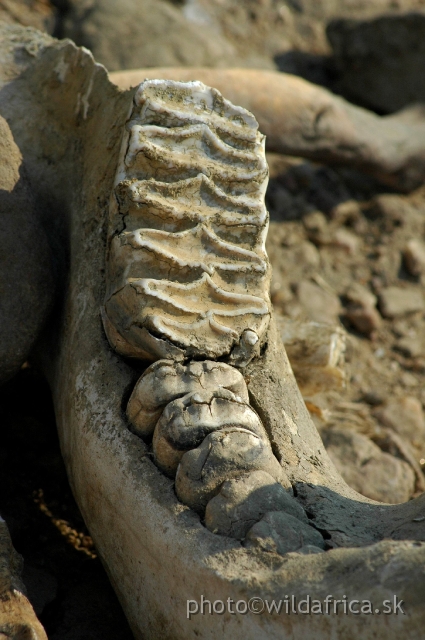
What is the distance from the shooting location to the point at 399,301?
2.93 m

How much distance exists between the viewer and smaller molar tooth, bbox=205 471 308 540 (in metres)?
1.12

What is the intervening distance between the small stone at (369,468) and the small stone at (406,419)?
0.20m

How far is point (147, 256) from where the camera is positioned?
137 centimetres

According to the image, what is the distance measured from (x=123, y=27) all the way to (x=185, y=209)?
84.2 inches

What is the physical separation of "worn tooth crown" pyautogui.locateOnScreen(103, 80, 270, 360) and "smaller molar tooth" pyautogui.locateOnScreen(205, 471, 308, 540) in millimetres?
285

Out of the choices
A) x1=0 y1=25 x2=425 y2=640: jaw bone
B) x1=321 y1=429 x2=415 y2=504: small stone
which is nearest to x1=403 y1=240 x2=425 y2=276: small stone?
x1=321 y1=429 x2=415 y2=504: small stone

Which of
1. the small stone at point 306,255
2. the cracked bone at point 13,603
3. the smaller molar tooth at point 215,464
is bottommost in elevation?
the cracked bone at point 13,603

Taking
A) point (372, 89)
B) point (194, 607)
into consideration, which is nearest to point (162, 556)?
point (194, 607)

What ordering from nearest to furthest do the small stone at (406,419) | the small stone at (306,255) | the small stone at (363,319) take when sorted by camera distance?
the small stone at (406,419) < the small stone at (363,319) < the small stone at (306,255)

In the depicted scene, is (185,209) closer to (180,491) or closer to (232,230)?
(232,230)

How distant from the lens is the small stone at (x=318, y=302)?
9.09 ft

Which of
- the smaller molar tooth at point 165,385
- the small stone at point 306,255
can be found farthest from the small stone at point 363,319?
the smaller molar tooth at point 165,385

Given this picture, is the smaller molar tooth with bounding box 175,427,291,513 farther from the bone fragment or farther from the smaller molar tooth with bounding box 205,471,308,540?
the bone fragment

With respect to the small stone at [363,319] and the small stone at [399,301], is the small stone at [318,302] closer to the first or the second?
the small stone at [363,319]
